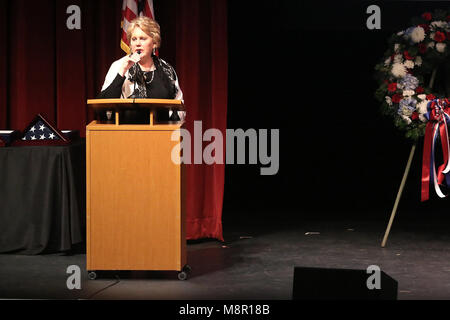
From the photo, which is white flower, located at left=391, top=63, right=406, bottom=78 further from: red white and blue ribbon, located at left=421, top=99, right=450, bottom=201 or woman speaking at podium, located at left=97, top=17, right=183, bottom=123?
woman speaking at podium, located at left=97, top=17, right=183, bottom=123

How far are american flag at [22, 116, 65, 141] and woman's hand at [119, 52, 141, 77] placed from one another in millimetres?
958

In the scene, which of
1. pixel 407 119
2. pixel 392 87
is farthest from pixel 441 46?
pixel 407 119

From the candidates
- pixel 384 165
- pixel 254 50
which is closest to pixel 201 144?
pixel 254 50

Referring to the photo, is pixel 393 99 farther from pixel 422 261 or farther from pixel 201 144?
pixel 201 144

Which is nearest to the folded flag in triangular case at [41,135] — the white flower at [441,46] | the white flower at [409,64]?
the white flower at [409,64]

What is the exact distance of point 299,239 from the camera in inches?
205

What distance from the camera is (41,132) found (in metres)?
4.68

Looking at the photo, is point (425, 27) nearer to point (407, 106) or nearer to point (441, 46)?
point (441, 46)

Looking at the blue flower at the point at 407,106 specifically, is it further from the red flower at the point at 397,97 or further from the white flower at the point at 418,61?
the white flower at the point at 418,61

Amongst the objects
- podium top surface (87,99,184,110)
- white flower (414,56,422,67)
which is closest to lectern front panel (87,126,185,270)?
podium top surface (87,99,184,110)

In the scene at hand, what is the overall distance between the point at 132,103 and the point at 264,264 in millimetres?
1378

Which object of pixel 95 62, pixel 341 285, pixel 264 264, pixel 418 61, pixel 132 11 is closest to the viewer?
pixel 341 285
